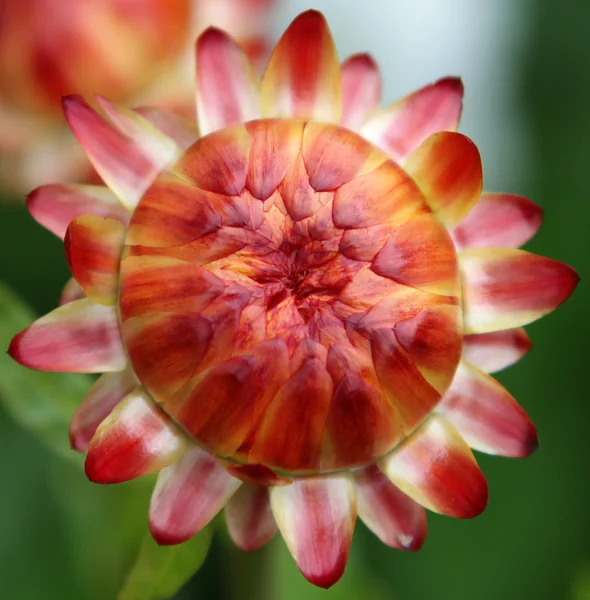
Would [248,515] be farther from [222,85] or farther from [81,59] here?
[81,59]

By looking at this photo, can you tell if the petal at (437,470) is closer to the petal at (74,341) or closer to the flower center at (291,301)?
the flower center at (291,301)

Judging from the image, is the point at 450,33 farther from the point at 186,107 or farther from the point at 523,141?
the point at 186,107

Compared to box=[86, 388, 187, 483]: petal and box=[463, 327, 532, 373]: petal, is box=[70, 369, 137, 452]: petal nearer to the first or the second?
box=[86, 388, 187, 483]: petal

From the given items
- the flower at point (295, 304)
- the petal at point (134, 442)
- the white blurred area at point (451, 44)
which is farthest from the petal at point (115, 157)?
the white blurred area at point (451, 44)

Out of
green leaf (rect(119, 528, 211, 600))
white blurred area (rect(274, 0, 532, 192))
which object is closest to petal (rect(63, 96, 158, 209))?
green leaf (rect(119, 528, 211, 600))

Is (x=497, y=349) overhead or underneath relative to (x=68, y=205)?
underneath

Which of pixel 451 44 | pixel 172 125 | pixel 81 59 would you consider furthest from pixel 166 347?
pixel 451 44
